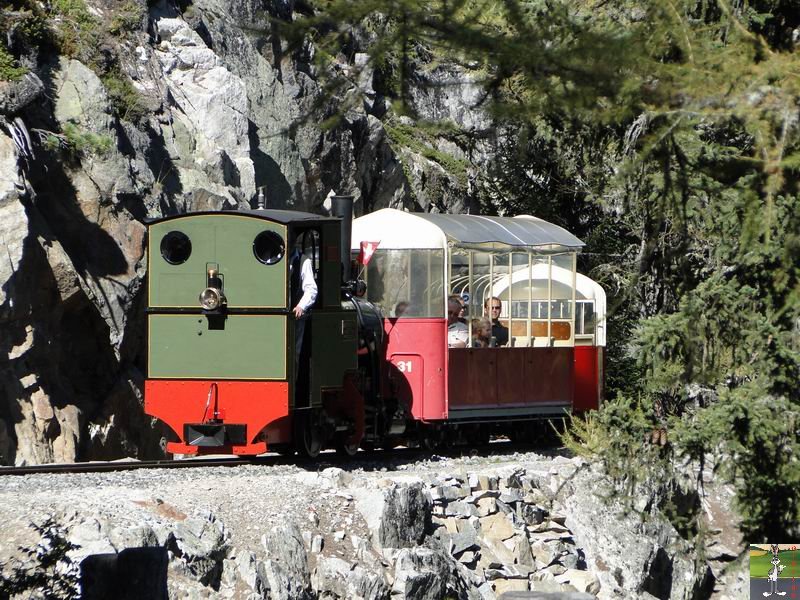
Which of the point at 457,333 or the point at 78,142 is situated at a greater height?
the point at 78,142

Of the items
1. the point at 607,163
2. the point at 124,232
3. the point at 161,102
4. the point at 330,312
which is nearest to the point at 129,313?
the point at 124,232

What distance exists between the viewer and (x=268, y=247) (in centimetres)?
1396

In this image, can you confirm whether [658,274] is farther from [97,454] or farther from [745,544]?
[97,454]

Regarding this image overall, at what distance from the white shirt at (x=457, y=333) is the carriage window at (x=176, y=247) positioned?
149 inches

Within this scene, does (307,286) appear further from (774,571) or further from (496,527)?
(774,571)

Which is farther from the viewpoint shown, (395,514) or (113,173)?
(113,173)

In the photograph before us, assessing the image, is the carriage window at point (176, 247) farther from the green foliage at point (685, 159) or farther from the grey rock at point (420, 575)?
the grey rock at point (420, 575)

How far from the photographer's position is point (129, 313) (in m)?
19.8

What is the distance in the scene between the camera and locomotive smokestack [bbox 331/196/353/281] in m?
15.4

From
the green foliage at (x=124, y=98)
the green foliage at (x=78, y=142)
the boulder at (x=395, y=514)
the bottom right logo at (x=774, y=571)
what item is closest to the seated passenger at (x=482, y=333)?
the boulder at (x=395, y=514)

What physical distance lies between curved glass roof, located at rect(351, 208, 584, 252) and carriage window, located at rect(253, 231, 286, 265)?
2.79m

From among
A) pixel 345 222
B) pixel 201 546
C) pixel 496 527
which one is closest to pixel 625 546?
pixel 496 527

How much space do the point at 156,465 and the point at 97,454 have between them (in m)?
4.91

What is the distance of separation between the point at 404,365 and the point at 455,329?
2.90ft
